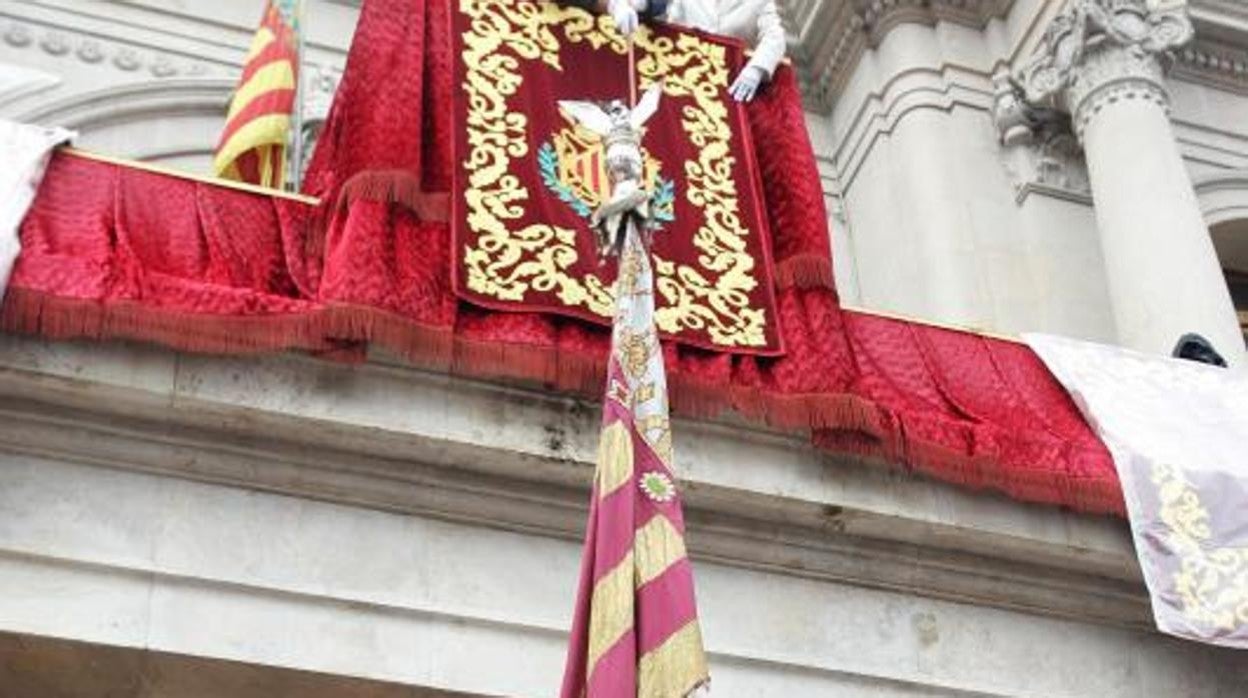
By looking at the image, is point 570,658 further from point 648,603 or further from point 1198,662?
point 1198,662

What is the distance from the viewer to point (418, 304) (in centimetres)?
834

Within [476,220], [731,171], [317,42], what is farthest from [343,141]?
[317,42]

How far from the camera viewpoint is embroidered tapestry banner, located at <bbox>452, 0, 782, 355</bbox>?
8828mm

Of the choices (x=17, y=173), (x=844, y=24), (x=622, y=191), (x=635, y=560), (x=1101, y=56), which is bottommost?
(x=635, y=560)

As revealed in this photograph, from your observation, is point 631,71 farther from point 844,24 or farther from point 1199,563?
point 844,24

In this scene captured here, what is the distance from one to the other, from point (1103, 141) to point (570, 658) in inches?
290

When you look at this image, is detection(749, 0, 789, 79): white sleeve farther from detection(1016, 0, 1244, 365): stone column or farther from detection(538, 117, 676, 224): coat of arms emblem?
detection(1016, 0, 1244, 365): stone column

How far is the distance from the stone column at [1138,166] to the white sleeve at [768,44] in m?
2.81

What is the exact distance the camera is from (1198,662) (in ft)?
29.3

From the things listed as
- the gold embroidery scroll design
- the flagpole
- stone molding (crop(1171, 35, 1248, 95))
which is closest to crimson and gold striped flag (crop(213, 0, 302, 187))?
the flagpole

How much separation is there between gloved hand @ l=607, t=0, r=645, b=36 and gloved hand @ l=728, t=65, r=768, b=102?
2.02 feet

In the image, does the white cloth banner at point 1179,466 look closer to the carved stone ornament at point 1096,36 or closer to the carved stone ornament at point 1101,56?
the carved stone ornament at point 1101,56

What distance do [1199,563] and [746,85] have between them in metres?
3.31

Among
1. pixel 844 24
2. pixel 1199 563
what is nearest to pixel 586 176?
pixel 1199 563
